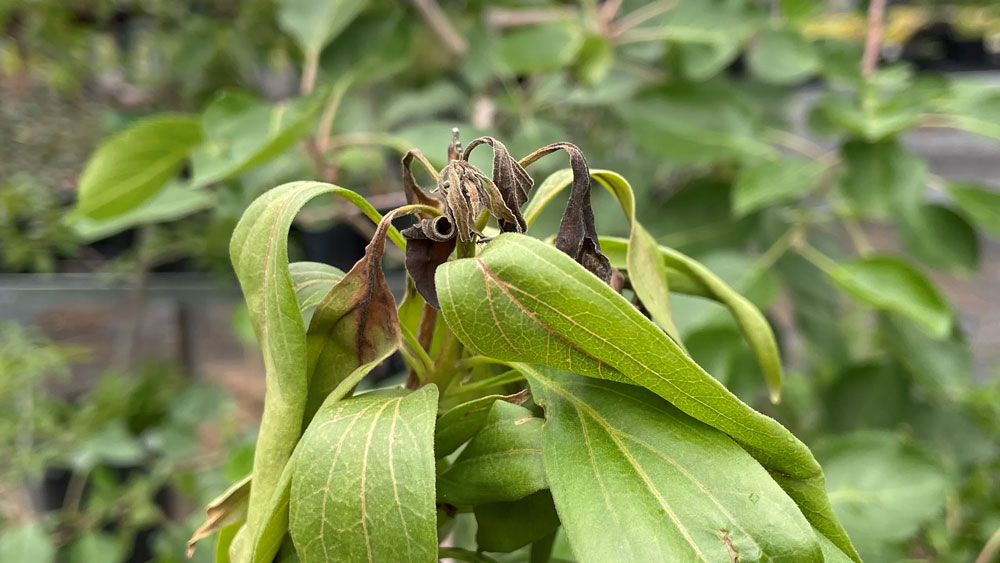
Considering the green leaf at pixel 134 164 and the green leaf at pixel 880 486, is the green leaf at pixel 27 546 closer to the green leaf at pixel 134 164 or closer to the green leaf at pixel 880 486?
the green leaf at pixel 134 164

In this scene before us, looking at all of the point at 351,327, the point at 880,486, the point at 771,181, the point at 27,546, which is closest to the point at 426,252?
the point at 351,327

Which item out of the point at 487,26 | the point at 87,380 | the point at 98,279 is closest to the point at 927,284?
the point at 487,26

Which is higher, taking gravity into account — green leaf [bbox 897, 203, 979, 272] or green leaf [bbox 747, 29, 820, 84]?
green leaf [bbox 747, 29, 820, 84]

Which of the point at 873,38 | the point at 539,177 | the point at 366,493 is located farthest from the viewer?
the point at 539,177

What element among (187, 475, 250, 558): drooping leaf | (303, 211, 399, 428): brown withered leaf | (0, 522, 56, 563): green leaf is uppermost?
(303, 211, 399, 428): brown withered leaf

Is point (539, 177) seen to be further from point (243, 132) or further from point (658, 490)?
point (658, 490)

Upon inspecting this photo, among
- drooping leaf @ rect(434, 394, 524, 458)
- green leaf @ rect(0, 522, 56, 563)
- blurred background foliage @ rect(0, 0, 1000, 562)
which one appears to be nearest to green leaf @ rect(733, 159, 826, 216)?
blurred background foliage @ rect(0, 0, 1000, 562)

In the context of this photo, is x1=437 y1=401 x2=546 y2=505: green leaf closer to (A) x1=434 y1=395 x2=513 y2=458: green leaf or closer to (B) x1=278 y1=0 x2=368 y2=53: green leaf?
(A) x1=434 y1=395 x2=513 y2=458: green leaf
